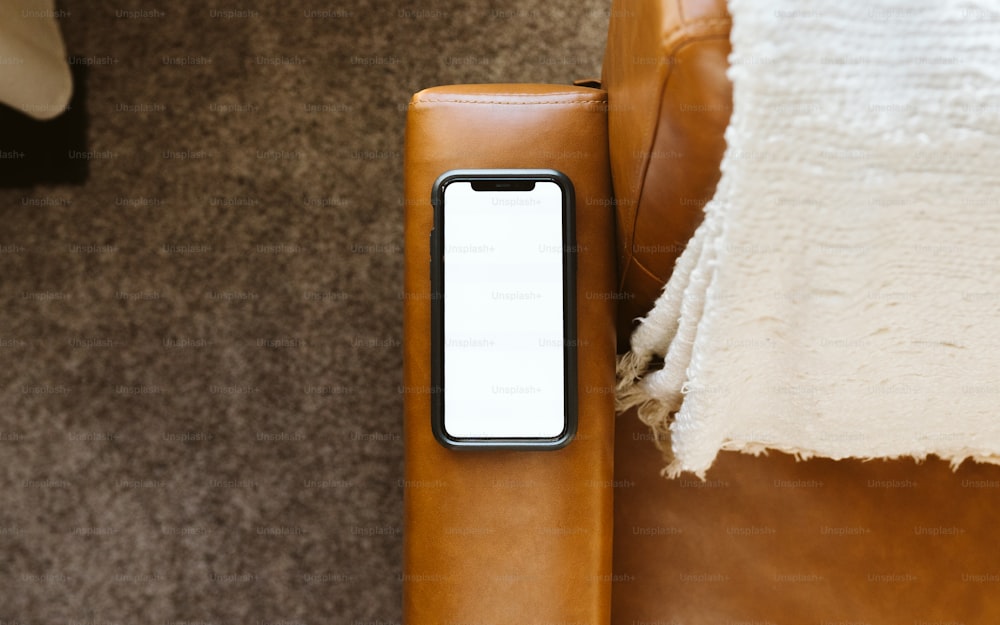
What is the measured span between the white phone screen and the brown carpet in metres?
0.57

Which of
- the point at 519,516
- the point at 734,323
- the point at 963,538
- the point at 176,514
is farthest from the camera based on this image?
the point at 176,514

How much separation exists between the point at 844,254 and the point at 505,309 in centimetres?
29

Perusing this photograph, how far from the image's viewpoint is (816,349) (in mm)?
615

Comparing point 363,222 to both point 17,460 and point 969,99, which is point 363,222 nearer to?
point 17,460

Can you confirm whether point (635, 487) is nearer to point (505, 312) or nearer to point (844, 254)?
point (505, 312)

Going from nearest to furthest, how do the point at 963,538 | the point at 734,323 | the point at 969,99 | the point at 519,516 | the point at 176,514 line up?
the point at 969,99
the point at 734,323
the point at 519,516
the point at 963,538
the point at 176,514

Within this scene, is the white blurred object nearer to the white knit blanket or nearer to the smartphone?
the smartphone

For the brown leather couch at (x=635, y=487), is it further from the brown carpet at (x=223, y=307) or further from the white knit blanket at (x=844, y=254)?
the brown carpet at (x=223, y=307)

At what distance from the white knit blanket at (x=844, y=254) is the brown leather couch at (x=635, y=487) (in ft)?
0.12

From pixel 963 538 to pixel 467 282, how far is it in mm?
627

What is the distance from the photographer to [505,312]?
0.68 meters

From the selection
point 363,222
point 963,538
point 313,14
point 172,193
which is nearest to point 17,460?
point 172,193

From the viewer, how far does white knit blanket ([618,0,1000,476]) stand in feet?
1.49

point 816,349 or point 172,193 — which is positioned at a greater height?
point 172,193
